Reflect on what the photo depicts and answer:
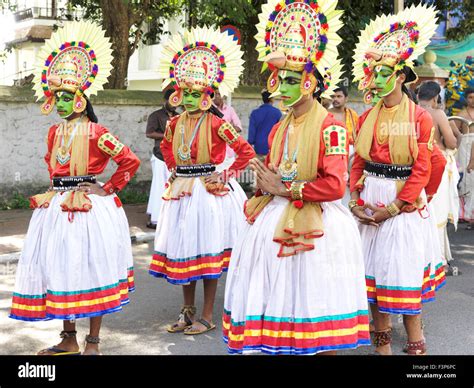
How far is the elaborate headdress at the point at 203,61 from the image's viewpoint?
20.9 feet

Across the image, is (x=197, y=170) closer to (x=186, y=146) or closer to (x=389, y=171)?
(x=186, y=146)

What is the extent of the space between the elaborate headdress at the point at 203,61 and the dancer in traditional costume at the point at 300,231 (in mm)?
1763

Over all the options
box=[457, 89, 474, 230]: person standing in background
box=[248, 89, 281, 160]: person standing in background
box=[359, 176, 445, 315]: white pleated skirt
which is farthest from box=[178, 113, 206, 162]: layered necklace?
box=[457, 89, 474, 230]: person standing in background

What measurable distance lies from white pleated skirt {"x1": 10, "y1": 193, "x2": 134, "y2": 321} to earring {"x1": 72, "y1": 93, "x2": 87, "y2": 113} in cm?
65

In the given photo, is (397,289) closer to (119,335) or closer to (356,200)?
(356,200)

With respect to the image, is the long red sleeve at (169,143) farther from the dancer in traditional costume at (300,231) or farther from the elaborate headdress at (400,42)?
the dancer in traditional costume at (300,231)

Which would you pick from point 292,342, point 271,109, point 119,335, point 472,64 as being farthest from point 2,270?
point 472,64

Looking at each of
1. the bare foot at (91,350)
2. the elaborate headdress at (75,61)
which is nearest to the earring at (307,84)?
the elaborate headdress at (75,61)

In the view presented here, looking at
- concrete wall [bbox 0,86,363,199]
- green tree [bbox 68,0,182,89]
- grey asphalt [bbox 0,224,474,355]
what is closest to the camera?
grey asphalt [bbox 0,224,474,355]

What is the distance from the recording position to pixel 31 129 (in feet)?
42.2

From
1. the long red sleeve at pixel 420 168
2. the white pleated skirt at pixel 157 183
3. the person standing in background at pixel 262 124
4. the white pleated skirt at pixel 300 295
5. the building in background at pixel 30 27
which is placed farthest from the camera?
the building in background at pixel 30 27

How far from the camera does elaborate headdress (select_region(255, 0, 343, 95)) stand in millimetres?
4480

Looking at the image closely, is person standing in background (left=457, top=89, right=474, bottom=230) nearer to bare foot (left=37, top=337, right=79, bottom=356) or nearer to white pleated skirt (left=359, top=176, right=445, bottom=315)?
white pleated skirt (left=359, top=176, right=445, bottom=315)
